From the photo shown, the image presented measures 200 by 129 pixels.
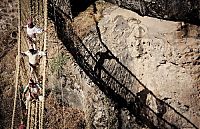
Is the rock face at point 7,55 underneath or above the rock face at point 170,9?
underneath

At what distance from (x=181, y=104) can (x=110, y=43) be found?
192 centimetres

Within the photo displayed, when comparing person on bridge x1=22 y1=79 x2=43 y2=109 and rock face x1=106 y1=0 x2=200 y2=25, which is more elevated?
rock face x1=106 y1=0 x2=200 y2=25

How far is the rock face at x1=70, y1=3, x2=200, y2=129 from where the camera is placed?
848cm

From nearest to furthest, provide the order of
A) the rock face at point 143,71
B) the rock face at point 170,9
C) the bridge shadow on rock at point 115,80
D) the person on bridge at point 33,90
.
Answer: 1. the rock face at point 170,9
2. the person on bridge at point 33,90
3. the rock face at point 143,71
4. the bridge shadow on rock at point 115,80

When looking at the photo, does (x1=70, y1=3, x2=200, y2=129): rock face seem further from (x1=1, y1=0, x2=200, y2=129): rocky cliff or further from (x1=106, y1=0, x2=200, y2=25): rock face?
(x1=106, y1=0, x2=200, y2=25): rock face

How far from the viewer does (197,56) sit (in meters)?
8.38

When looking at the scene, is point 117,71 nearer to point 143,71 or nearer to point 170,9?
point 143,71

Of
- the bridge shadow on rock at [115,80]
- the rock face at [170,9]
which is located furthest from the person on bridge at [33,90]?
the rock face at [170,9]

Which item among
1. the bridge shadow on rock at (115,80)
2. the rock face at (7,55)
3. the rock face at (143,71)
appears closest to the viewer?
the rock face at (143,71)

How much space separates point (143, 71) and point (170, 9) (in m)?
1.53

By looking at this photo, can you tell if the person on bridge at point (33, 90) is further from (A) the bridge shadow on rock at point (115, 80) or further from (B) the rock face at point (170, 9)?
(B) the rock face at point (170, 9)

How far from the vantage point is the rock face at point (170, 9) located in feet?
25.5

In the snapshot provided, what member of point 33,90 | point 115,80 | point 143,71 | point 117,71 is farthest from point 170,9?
point 33,90

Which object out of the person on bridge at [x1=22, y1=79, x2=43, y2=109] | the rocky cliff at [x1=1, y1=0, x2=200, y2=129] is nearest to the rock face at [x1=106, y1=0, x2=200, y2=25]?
the rocky cliff at [x1=1, y1=0, x2=200, y2=129]
